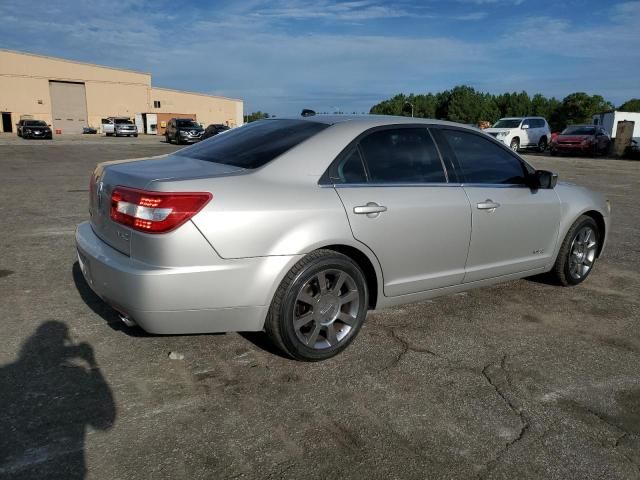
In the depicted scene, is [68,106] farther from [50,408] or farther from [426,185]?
[50,408]

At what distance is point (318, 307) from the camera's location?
3.29 m

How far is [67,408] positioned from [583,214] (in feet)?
14.8

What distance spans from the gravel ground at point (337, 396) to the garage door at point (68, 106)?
6950 centimetres

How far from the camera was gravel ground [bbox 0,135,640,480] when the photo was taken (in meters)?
2.39

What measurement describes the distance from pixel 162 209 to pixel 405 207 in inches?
62.5

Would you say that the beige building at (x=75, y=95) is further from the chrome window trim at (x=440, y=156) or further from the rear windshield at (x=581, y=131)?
the chrome window trim at (x=440, y=156)

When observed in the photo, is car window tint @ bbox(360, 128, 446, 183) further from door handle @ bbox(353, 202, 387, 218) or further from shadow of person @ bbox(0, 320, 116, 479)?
shadow of person @ bbox(0, 320, 116, 479)

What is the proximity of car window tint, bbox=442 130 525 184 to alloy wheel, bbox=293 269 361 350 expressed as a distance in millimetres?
1345

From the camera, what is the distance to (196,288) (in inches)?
112

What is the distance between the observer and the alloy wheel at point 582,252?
4.93m

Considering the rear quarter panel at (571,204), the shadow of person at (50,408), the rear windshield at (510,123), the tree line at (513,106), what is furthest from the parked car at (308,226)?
the tree line at (513,106)

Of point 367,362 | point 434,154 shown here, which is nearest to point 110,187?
point 367,362

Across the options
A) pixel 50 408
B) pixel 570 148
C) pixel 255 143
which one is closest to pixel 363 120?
pixel 255 143

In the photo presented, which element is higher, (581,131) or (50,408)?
(581,131)
